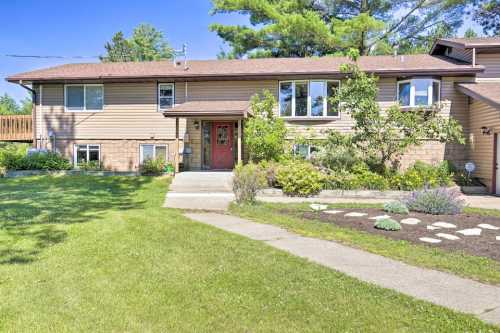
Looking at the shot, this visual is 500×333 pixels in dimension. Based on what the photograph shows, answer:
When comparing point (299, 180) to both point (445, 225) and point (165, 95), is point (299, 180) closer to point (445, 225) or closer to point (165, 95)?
point (445, 225)

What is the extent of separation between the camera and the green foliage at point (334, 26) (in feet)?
76.4

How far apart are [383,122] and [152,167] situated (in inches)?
365

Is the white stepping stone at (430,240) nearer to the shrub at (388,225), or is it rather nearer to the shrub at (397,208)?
the shrub at (388,225)

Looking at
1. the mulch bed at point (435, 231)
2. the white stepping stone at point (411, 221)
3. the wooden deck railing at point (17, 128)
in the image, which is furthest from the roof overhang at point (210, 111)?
the wooden deck railing at point (17, 128)

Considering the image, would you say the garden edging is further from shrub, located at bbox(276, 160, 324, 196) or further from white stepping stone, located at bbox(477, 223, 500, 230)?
white stepping stone, located at bbox(477, 223, 500, 230)

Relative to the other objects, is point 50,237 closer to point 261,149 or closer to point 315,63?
point 261,149

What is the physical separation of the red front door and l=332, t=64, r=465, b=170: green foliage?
519 cm

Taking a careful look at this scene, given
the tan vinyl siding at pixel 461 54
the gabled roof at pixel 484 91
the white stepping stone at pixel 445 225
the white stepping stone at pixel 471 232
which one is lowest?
the white stepping stone at pixel 471 232

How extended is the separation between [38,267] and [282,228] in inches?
170

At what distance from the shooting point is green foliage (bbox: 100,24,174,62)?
42500 millimetres

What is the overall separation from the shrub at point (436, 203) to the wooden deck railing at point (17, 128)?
689 inches

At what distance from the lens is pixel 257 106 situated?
1528 cm

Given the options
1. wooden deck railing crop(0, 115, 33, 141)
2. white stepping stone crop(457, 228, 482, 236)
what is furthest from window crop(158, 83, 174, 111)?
white stepping stone crop(457, 228, 482, 236)

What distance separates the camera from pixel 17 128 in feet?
60.6
